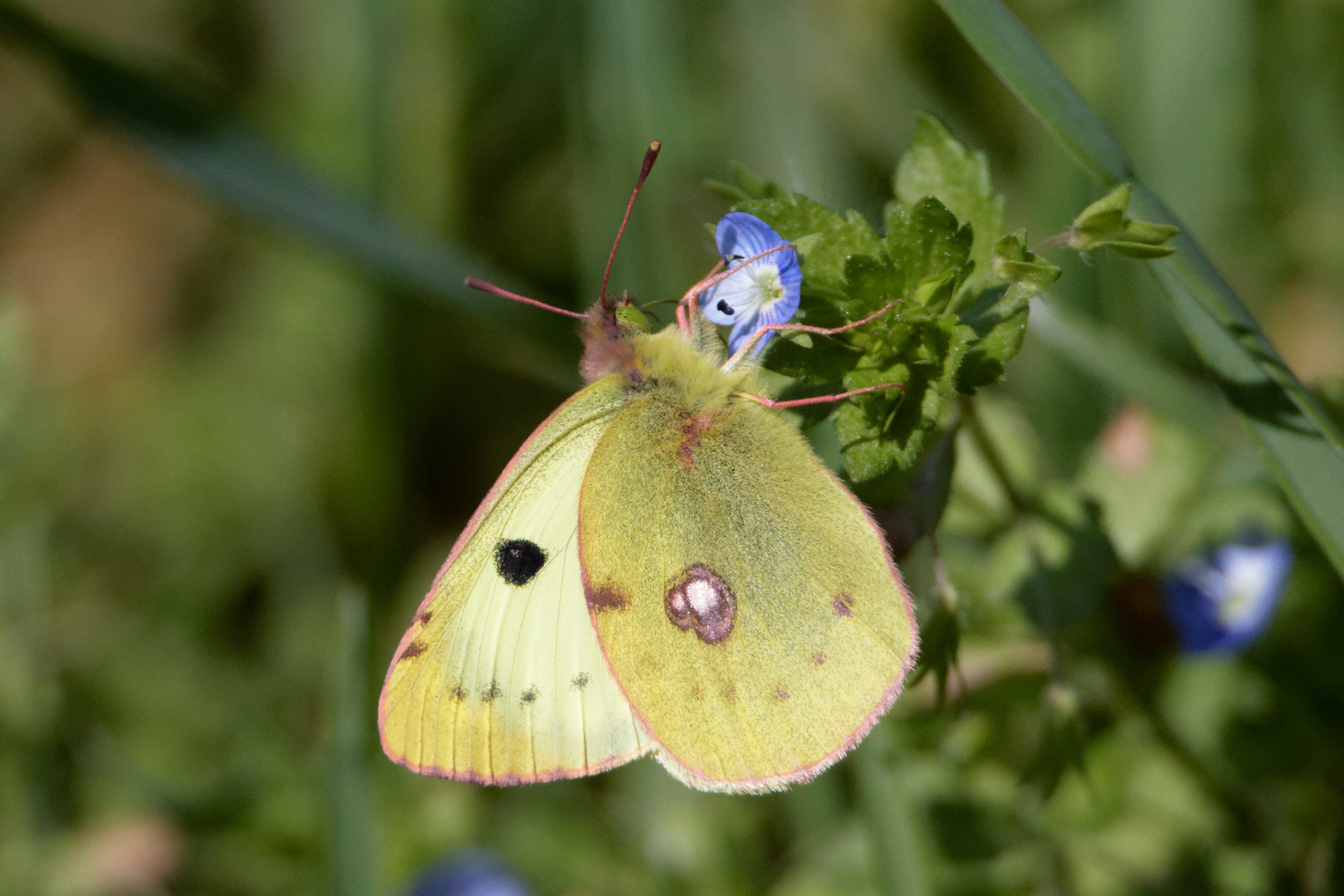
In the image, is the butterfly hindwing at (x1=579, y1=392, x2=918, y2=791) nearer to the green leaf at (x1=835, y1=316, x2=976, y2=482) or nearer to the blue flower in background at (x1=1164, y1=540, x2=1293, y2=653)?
the green leaf at (x1=835, y1=316, x2=976, y2=482)

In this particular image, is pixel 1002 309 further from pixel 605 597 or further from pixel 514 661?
pixel 514 661

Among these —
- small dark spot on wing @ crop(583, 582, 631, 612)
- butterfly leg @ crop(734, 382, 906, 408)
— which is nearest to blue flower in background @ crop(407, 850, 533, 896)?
small dark spot on wing @ crop(583, 582, 631, 612)

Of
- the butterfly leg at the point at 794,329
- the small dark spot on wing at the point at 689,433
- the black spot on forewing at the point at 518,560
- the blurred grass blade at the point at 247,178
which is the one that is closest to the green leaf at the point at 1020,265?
the butterfly leg at the point at 794,329

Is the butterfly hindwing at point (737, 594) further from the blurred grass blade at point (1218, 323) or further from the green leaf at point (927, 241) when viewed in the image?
the blurred grass blade at point (1218, 323)

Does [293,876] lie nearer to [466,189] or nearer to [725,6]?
[466,189]

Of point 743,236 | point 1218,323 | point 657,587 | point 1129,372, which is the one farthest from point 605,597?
point 1129,372

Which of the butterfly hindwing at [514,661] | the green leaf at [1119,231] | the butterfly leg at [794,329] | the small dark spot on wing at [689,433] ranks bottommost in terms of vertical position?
the butterfly hindwing at [514,661]
